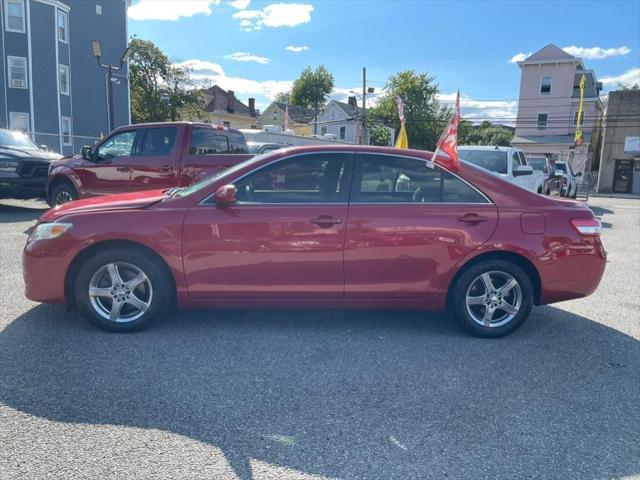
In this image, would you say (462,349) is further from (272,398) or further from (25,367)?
(25,367)

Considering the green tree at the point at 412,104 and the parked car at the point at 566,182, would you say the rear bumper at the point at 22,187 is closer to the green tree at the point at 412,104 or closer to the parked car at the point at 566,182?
the parked car at the point at 566,182

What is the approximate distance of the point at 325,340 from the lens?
4.38 metres

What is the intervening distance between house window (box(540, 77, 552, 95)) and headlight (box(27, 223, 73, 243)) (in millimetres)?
45534

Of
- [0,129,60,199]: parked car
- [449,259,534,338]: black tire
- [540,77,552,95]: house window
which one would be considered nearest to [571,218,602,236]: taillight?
[449,259,534,338]: black tire

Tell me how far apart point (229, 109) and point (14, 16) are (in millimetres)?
41343

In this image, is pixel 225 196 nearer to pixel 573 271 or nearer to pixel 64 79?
pixel 573 271

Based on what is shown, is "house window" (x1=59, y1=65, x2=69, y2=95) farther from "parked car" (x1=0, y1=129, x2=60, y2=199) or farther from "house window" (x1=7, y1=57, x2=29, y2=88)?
"parked car" (x1=0, y1=129, x2=60, y2=199)

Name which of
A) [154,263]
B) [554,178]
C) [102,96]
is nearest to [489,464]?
[154,263]

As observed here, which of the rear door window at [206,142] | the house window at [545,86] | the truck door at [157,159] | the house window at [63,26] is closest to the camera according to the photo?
the truck door at [157,159]

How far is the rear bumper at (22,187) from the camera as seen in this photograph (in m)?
10.8

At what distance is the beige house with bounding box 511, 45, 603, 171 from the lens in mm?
41562

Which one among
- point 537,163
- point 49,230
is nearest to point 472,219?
point 49,230

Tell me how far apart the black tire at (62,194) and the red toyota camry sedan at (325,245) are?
17.6 feet

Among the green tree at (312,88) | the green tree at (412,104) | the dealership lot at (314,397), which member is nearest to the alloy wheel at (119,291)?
the dealership lot at (314,397)
